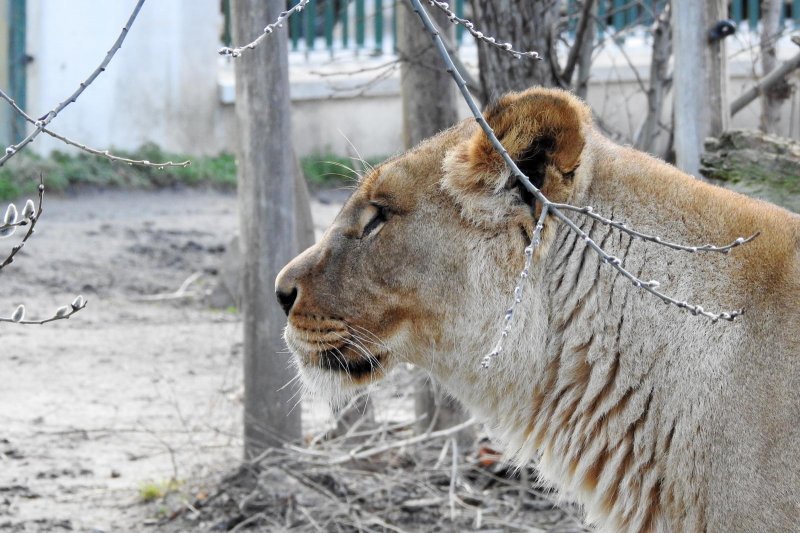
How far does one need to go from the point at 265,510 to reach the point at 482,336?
209 centimetres

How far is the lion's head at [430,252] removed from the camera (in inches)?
114

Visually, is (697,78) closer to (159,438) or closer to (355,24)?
(159,438)

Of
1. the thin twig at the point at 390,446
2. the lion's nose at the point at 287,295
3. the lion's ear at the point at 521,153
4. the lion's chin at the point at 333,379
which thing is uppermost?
the lion's ear at the point at 521,153

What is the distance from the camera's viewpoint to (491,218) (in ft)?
9.87

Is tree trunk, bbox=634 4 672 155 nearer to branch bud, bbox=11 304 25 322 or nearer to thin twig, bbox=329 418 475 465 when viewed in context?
thin twig, bbox=329 418 475 465

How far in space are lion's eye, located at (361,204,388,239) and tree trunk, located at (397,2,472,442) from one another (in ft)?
8.09

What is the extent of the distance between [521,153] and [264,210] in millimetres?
2227

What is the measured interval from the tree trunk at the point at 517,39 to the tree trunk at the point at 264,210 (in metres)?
0.92

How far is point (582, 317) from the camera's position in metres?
2.89

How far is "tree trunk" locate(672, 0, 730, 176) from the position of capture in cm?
482

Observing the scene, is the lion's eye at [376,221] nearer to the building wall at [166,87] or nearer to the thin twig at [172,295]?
the thin twig at [172,295]

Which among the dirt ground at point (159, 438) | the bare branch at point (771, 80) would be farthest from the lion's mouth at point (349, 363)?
the bare branch at point (771, 80)

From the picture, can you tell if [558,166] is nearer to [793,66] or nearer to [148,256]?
[793,66]

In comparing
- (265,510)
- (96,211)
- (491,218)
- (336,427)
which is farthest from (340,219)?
(96,211)
